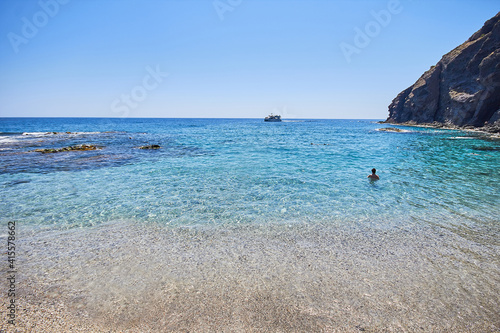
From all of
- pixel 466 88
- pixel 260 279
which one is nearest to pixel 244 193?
pixel 260 279

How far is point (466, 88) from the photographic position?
6869cm

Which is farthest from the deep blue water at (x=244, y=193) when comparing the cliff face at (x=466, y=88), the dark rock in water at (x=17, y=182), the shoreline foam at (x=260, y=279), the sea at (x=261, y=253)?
the cliff face at (x=466, y=88)

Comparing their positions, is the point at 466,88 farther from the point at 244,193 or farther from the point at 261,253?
the point at 261,253

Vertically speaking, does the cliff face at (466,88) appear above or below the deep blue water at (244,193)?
above

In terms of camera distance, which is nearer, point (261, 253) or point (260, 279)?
point (260, 279)

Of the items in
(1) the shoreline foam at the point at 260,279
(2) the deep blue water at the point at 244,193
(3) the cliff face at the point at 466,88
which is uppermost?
(3) the cliff face at the point at 466,88

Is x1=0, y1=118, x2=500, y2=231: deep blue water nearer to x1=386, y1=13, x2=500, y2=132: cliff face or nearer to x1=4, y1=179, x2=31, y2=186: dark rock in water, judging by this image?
x1=4, y1=179, x2=31, y2=186: dark rock in water

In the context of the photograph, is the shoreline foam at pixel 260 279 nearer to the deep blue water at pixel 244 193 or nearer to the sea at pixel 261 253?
the sea at pixel 261 253

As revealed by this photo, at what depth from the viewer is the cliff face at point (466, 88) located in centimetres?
5597

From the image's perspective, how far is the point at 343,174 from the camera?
18.4 metres

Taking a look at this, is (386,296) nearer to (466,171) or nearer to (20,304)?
(20,304)

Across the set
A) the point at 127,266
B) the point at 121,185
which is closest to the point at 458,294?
the point at 127,266

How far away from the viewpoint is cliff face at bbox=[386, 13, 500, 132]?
184ft

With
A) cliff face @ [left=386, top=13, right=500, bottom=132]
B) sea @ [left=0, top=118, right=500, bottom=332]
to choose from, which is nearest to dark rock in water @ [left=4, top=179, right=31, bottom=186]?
sea @ [left=0, top=118, right=500, bottom=332]
